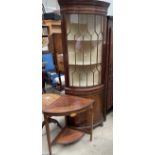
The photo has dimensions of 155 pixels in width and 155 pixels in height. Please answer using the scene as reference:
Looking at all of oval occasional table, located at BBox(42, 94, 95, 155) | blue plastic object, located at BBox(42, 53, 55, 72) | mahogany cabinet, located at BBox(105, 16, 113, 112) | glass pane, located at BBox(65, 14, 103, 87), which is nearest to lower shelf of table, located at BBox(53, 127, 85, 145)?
oval occasional table, located at BBox(42, 94, 95, 155)

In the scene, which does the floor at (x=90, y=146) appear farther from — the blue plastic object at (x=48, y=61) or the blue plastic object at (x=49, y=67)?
the blue plastic object at (x=48, y=61)

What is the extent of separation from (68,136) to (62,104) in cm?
48

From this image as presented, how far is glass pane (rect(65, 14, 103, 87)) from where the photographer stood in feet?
7.26

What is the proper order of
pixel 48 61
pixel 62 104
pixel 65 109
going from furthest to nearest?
pixel 48 61 → pixel 62 104 → pixel 65 109

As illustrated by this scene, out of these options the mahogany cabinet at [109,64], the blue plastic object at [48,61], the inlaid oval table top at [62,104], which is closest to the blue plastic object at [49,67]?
the blue plastic object at [48,61]

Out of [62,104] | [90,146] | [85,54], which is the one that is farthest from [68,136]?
[85,54]

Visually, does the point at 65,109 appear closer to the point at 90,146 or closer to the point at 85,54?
the point at 90,146

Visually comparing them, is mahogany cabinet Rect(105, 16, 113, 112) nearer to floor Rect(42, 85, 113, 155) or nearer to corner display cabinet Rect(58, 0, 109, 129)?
corner display cabinet Rect(58, 0, 109, 129)

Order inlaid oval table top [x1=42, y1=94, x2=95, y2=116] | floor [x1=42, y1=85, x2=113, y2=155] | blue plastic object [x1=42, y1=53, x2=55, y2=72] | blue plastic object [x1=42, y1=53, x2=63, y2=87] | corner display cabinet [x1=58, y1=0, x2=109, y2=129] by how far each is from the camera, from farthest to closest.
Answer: blue plastic object [x1=42, y1=53, x2=55, y2=72], blue plastic object [x1=42, y1=53, x2=63, y2=87], corner display cabinet [x1=58, y1=0, x2=109, y2=129], floor [x1=42, y1=85, x2=113, y2=155], inlaid oval table top [x1=42, y1=94, x2=95, y2=116]

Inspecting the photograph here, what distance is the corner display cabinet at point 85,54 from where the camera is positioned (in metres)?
2.16

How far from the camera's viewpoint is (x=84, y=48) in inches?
91.0
